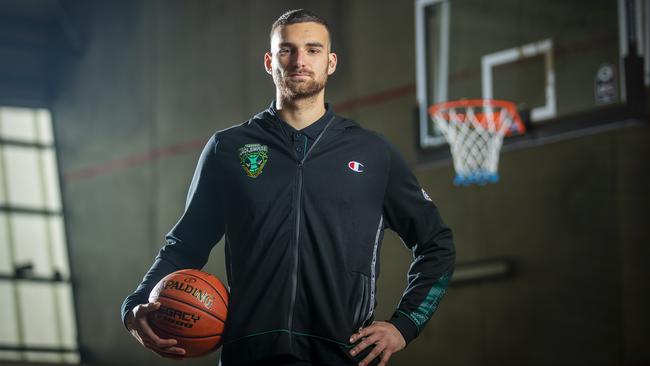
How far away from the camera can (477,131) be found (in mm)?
6141

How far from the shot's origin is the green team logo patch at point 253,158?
2188mm

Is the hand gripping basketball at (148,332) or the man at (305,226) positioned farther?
the hand gripping basketball at (148,332)

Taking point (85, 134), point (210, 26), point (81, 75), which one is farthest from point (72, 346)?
point (210, 26)

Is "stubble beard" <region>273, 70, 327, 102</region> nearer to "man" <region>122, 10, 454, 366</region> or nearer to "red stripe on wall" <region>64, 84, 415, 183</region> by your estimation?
"man" <region>122, 10, 454, 366</region>

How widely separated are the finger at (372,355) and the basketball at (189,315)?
414mm

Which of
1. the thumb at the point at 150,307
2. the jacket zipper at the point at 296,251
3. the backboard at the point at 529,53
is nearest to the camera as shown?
the jacket zipper at the point at 296,251

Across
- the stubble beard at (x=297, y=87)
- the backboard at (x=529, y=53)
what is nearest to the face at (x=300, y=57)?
the stubble beard at (x=297, y=87)

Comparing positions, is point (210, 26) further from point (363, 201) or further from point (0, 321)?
point (363, 201)

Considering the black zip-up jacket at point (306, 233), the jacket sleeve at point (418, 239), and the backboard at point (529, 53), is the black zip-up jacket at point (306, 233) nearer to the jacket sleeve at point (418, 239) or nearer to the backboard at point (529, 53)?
the jacket sleeve at point (418, 239)

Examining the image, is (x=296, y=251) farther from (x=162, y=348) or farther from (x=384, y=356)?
(x=162, y=348)

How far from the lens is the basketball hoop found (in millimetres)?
6016

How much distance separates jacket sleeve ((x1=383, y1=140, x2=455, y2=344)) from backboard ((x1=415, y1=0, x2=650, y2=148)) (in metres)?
3.29

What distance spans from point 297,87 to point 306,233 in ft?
1.23

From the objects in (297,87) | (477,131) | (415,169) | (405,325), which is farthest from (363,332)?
(415,169)
